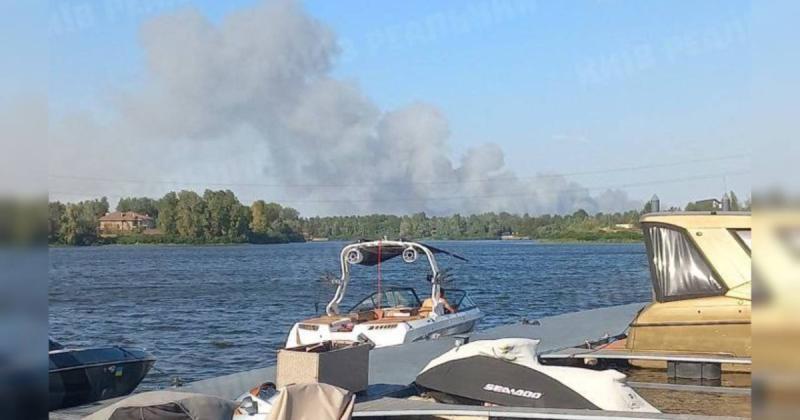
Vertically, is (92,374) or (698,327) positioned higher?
(698,327)

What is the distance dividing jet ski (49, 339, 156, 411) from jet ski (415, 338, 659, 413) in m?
4.38

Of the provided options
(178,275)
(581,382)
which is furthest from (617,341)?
(178,275)

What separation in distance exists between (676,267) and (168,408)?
5.79 metres

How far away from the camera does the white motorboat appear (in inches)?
664

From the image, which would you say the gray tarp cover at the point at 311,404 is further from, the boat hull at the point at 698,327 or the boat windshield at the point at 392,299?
the boat windshield at the point at 392,299

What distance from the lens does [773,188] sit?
→ 56.5 inches

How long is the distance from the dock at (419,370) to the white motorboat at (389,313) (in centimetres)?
418

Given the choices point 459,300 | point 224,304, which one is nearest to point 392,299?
point 459,300

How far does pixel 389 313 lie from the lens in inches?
762

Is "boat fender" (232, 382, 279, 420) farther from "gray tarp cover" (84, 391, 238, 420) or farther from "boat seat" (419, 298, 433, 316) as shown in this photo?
"boat seat" (419, 298, 433, 316)

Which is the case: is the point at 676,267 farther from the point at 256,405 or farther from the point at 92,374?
the point at 92,374

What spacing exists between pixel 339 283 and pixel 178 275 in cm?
5380

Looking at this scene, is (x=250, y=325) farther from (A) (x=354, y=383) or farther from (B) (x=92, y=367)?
(A) (x=354, y=383)

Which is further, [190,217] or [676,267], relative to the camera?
[190,217]
